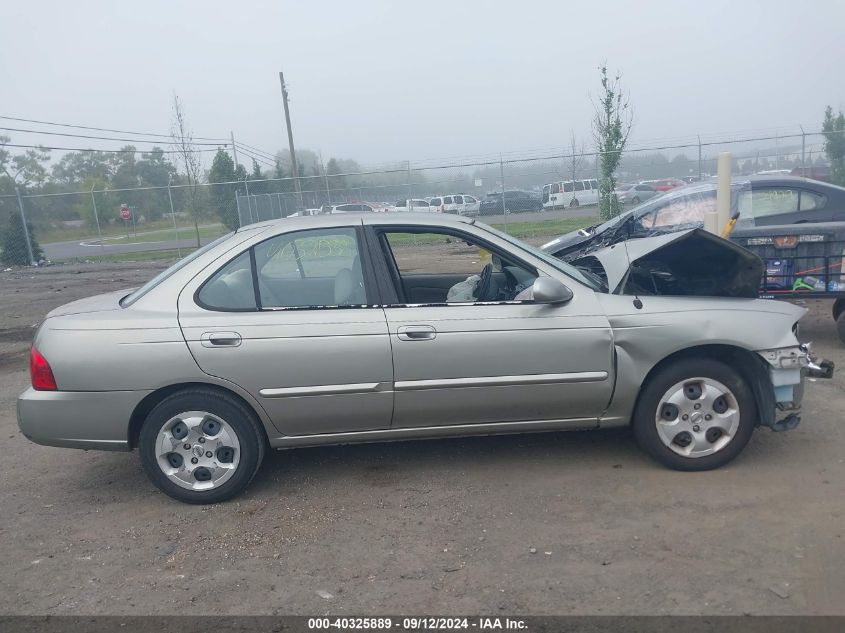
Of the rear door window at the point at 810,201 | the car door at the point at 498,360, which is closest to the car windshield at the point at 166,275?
the car door at the point at 498,360

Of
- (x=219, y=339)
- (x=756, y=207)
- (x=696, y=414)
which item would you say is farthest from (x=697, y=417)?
(x=756, y=207)

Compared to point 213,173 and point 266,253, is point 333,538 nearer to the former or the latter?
point 266,253

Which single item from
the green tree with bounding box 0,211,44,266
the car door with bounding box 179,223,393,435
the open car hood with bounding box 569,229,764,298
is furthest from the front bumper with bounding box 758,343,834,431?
the green tree with bounding box 0,211,44,266

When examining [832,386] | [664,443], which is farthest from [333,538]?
[832,386]

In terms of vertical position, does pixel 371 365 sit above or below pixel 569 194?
below

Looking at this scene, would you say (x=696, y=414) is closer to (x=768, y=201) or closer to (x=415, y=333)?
(x=415, y=333)

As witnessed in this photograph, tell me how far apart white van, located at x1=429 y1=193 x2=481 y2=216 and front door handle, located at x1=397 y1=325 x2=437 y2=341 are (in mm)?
21847

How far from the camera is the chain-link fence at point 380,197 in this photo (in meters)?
22.3

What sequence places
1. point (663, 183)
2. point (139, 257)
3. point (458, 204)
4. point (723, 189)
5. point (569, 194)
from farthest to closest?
point (663, 183)
point (569, 194)
point (458, 204)
point (139, 257)
point (723, 189)

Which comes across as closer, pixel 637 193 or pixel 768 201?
pixel 768 201

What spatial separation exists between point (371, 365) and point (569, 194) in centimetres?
2685

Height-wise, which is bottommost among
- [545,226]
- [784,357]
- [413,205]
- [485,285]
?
[545,226]

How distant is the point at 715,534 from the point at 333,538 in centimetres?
197

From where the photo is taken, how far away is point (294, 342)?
4332 millimetres
